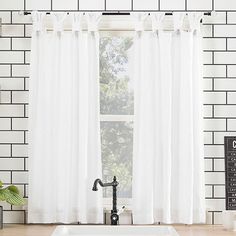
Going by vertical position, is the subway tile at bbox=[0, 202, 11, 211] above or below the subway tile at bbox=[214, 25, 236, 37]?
below

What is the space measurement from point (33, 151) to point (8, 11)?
2.78 ft

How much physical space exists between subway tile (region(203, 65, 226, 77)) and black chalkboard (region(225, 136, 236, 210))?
0.39m

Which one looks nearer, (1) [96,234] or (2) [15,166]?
(1) [96,234]

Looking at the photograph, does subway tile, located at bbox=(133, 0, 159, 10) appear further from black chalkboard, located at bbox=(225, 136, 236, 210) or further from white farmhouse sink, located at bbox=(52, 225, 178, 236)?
white farmhouse sink, located at bbox=(52, 225, 178, 236)

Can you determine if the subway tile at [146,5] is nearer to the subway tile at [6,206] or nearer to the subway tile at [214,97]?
the subway tile at [214,97]

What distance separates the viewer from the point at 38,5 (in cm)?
326

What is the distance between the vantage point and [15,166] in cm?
323

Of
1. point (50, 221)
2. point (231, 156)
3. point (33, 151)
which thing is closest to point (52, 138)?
point (33, 151)

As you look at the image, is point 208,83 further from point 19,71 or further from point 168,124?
point 19,71

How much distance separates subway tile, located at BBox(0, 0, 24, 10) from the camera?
3254 mm

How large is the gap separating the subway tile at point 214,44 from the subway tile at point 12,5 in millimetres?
1108

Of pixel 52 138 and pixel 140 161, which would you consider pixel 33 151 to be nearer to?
pixel 52 138

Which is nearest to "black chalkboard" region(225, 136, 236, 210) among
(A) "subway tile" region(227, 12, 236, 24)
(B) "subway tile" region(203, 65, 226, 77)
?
(B) "subway tile" region(203, 65, 226, 77)

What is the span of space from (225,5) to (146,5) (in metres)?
0.47
